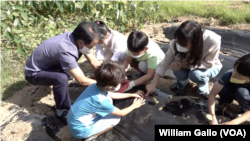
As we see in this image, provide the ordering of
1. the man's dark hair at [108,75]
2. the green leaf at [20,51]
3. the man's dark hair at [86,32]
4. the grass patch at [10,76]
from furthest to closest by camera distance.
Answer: the green leaf at [20,51]
the grass patch at [10,76]
the man's dark hair at [86,32]
the man's dark hair at [108,75]

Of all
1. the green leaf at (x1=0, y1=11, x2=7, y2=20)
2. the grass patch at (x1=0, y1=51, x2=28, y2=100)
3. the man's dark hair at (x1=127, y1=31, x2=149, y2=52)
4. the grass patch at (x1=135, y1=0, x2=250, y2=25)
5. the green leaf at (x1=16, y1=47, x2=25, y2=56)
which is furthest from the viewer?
the grass patch at (x1=135, y1=0, x2=250, y2=25)

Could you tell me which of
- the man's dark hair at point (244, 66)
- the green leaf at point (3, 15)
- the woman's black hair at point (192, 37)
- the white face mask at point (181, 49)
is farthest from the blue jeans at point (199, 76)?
the green leaf at point (3, 15)

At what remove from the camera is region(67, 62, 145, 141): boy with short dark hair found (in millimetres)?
1499

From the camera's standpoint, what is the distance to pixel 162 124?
5.90 feet

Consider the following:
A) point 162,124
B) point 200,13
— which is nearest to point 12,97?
point 162,124

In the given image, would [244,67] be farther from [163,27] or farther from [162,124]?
[163,27]

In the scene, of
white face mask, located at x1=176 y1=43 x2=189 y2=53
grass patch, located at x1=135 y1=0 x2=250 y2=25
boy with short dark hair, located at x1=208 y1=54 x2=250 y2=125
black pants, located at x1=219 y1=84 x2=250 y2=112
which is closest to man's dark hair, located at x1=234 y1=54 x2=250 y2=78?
boy with short dark hair, located at x1=208 y1=54 x2=250 y2=125

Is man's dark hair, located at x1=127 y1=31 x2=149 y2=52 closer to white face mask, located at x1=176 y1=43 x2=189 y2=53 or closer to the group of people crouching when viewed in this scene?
the group of people crouching

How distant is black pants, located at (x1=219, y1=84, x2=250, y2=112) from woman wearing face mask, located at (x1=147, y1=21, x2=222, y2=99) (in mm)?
225

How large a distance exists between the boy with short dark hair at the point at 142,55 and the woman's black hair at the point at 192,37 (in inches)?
13.7

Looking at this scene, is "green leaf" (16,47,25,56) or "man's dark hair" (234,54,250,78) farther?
"green leaf" (16,47,25,56)

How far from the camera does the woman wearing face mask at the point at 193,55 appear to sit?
5.77 ft

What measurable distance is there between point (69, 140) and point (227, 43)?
8.95 feet

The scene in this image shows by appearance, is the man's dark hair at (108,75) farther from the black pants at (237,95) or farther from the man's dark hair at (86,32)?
the black pants at (237,95)
